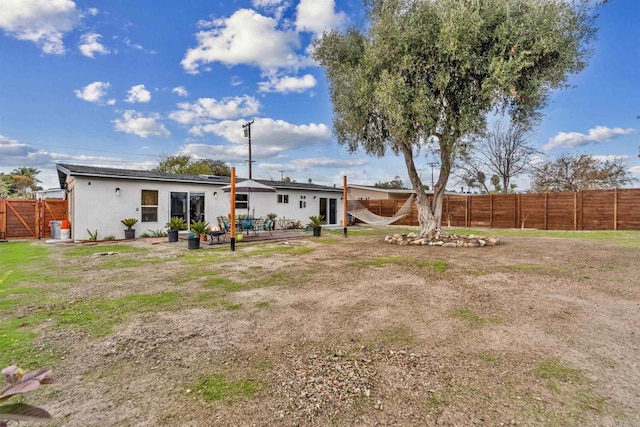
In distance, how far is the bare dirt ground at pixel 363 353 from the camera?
6.40ft

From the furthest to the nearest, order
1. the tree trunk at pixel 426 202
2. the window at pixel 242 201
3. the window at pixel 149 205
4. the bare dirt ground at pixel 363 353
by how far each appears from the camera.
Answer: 1. the window at pixel 242 201
2. the window at pixel 149 205
3. the tree trunk at pixel 426 202
4. the bare dirt ground at pixel 363 353

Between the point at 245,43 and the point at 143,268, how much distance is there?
9292mm

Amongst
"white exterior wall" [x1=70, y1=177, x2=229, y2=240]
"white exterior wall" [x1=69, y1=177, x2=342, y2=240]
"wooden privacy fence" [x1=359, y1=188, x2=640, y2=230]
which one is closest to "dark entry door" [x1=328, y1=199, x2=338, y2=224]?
"wooden privacy fence" [x1=359, y1=188, x2=640, y2=230]

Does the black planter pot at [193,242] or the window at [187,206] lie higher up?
the window at [187,206]

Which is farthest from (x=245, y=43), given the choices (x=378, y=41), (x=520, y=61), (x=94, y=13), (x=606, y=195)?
(x=606, y=195)

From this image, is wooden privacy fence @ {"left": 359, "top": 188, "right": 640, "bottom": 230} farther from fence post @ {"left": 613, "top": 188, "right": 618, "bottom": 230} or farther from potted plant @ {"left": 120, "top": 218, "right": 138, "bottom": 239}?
potted plant @ {"left": 120, "top": 218, "right": 138, "bottom": 239}

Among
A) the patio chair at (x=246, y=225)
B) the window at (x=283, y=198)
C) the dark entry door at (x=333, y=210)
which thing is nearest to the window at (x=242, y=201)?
the window at (x=283, y=198)

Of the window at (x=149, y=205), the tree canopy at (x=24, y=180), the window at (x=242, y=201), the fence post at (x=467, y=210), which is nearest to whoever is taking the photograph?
the window at (x=149, y=205)

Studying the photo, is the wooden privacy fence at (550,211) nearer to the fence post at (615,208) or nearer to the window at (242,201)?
the fence post at (615,208)

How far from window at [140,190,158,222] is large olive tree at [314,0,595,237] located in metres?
8.53

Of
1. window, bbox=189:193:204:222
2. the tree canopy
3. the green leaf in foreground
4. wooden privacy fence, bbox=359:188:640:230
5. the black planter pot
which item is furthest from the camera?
the tree canopy

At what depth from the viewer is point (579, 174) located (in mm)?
21094

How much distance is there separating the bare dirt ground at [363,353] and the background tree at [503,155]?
68.1 ft

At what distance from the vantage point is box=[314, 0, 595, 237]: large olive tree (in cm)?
779
